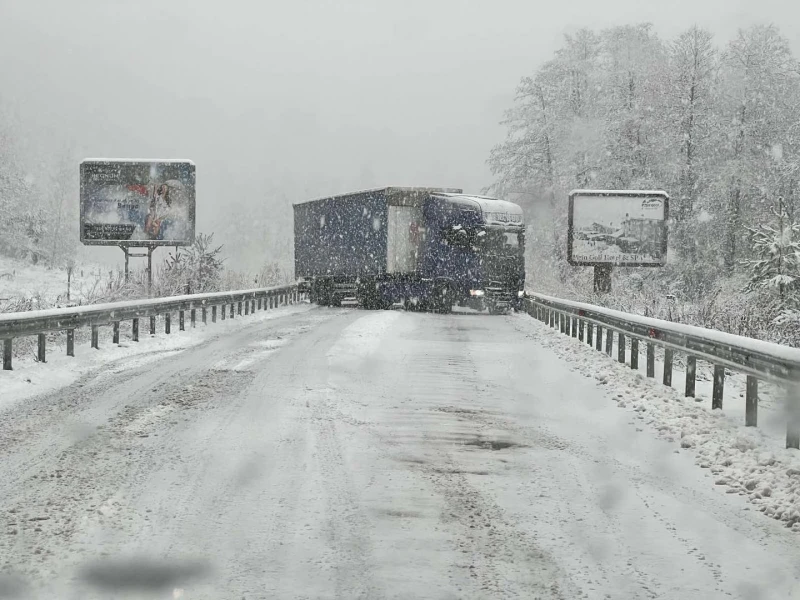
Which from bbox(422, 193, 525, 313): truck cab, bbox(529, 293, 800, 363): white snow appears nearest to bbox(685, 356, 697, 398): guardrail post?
bbox(529, 293, 800, 363): white snow

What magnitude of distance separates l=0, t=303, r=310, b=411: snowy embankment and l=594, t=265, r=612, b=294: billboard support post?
1334 cm

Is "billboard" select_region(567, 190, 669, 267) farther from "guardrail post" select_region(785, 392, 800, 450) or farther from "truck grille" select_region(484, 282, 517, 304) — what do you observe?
"guardrail post" select_region(785, 392, 800, 450)

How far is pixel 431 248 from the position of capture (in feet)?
93.2

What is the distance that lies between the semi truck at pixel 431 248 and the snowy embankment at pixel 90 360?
9799 millimetres

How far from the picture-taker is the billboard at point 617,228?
28359 millimetres

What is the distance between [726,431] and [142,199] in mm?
26610

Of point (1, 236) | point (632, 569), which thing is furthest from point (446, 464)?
point (1, 236)

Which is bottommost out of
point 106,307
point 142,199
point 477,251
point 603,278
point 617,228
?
point 106,307

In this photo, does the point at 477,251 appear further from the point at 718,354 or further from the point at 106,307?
the point at 718,354

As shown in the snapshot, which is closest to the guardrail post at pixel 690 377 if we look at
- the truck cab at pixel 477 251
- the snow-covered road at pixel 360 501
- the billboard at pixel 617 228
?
the snow-covered road at pixel 360 501

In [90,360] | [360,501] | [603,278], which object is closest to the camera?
[360,501]

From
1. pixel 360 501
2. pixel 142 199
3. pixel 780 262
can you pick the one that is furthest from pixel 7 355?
pixel 142 199

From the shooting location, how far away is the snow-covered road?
13.2 ft

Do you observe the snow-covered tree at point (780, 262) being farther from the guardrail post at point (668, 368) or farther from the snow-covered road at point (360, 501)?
the snow-covered road at point (360, 501)
